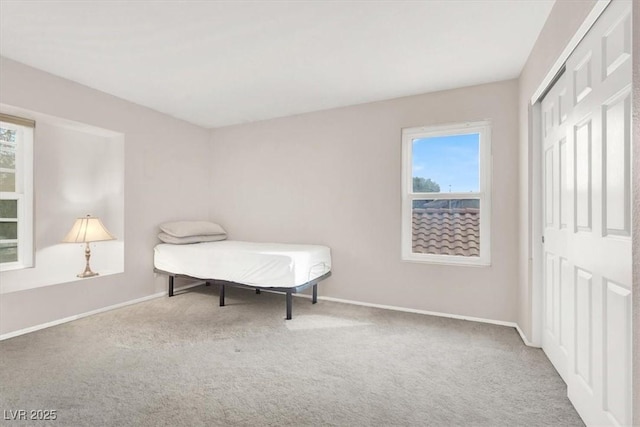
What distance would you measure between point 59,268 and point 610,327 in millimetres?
4613

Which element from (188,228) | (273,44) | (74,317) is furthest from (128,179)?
(273,44)

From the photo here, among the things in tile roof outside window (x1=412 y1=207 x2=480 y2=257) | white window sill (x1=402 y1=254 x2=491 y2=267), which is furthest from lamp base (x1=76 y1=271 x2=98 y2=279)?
tile roof outside window (x1=412 y1=207 x2=480 y2=257)

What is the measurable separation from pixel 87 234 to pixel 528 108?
4376mm

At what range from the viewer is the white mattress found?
3.14 m

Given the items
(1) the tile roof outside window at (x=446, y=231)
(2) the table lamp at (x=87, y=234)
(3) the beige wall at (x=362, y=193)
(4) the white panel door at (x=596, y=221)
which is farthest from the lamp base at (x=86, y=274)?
(4) the white panel door at (x=596, y=221)

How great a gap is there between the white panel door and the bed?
212 cm

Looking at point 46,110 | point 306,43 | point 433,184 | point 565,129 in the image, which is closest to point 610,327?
point 565,129

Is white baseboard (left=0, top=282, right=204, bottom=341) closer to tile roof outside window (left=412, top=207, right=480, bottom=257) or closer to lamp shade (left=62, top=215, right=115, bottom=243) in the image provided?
lamp shade (left=62, top=215, right=115, bottom=243)

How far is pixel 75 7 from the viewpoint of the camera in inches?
80.2

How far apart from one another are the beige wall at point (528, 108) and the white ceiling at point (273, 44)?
14cm

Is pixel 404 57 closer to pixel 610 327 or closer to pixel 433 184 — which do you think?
pixel 433 184

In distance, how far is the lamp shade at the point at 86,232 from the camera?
3.25 m

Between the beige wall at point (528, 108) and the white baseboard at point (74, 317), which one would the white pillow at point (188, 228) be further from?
the beige wall at point (528, 108)

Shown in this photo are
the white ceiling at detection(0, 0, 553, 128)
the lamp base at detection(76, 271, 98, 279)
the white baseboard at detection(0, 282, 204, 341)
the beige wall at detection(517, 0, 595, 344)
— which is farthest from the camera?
the lamp base at detection(76, 271, 98, 279)
